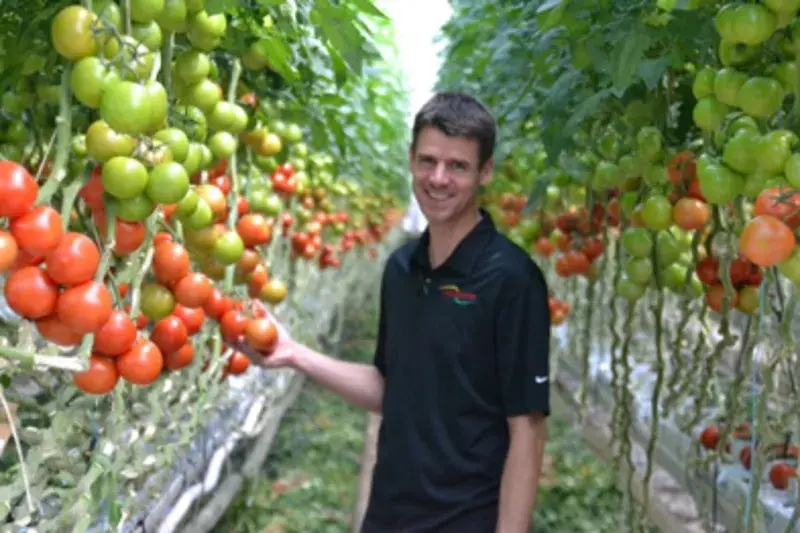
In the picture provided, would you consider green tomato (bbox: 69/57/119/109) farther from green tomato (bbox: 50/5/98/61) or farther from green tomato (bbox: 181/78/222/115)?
green tomato (bbox: 181/78/222/115)

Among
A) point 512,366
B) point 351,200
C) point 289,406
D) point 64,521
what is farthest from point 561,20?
point 351,200

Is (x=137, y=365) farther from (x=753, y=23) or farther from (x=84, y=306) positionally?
(x=753, y=23)

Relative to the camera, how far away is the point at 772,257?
0.73 m

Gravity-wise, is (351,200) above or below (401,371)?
above

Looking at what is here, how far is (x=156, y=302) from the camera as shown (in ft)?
3.24

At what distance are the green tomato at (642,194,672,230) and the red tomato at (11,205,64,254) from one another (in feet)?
2.79

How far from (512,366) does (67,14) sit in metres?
0.98

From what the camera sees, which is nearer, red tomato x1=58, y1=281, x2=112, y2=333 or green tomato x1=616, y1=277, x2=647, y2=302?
red tomato x1=58, y1=281, x2=112, y2=333

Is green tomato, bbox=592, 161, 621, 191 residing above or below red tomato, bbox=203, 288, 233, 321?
above

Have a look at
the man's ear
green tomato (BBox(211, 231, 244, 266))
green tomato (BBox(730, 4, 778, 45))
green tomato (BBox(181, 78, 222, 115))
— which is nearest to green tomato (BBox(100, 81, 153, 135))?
green tomato (BBox(181, 78, 222, 115))

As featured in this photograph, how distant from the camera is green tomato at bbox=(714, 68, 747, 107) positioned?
2.79ft

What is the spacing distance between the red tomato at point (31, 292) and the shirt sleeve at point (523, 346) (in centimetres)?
89

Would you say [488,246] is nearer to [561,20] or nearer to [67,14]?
[561,20]

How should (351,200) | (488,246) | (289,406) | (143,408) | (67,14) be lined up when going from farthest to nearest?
(351,200) → (289,406) → (488,246) → (143,408) → (67,14)
